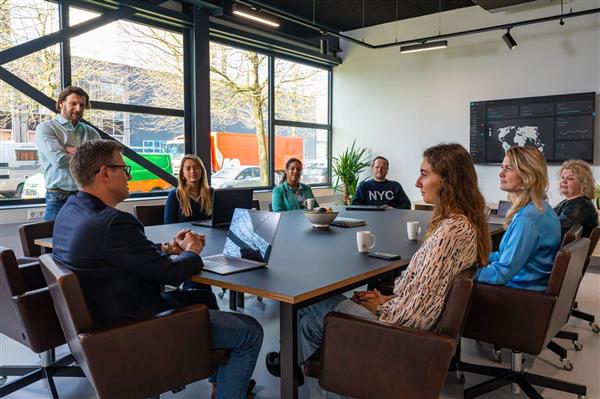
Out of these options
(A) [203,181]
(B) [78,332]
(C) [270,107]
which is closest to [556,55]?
(C) [270,107]

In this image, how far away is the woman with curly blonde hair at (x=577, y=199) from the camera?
330 centimetres

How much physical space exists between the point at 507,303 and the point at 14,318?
7.12 feet

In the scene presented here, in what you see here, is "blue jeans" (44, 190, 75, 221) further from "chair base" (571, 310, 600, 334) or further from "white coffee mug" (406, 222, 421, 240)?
"chair base" (571, 310, 600, 334)

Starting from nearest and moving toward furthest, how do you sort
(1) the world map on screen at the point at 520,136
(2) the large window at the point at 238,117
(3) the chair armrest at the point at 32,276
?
(3) the chair armrest at the point at 32,276
(1) the world map on screen at the point at 520,136
(2) the large window at the point at 238,117

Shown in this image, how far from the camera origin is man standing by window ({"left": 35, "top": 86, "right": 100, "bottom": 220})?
3.44 metres

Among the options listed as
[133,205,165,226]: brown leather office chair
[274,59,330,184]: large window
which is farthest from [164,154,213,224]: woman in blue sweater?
[274,59,330,184]: large window

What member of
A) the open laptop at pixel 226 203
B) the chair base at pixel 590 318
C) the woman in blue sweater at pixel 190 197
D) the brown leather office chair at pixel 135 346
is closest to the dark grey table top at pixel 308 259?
the open laptop at pixel 226 203

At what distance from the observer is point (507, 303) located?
206cm

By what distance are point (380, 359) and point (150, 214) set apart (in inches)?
98.4

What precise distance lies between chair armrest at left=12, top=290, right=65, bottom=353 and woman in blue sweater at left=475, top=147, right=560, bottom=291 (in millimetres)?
1904

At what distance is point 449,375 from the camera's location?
98.3 inches

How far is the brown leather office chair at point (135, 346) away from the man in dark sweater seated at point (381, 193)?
3384 mm

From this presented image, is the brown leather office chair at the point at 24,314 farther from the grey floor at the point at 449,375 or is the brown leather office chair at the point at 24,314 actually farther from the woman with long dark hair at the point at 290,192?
the woman with long dark hair at the point at 290,192

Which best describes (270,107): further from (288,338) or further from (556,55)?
(288,338)
